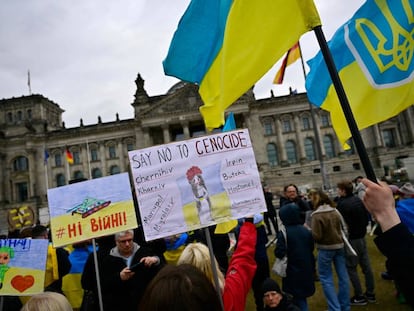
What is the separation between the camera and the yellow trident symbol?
3229 mm

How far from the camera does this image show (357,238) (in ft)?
19.6

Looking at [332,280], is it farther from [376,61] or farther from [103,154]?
[103,154]

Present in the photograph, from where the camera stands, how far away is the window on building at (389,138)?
168ft

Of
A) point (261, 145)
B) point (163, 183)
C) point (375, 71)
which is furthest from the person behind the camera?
point (261, 145)

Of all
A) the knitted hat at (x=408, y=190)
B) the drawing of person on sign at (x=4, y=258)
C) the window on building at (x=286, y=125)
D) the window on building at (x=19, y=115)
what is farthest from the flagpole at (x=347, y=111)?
the window on building at (x=19, y=115)

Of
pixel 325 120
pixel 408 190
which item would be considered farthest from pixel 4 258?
pixel 325 120

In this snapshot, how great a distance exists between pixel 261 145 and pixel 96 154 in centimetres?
2687

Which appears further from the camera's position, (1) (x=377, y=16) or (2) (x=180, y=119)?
(2) (x=180, y=119)

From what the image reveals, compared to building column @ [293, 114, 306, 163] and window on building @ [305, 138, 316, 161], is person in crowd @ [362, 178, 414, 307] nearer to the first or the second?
building column @ [293, 114, 306, 163]

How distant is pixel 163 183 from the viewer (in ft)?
10.2

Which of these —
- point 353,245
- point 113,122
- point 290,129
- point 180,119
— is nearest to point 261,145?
point 290,129

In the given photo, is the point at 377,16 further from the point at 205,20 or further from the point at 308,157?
the point at 308,157

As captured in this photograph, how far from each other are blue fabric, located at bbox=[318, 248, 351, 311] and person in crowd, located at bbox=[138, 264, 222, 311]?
4170 millimetres

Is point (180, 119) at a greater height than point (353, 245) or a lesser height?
greater
